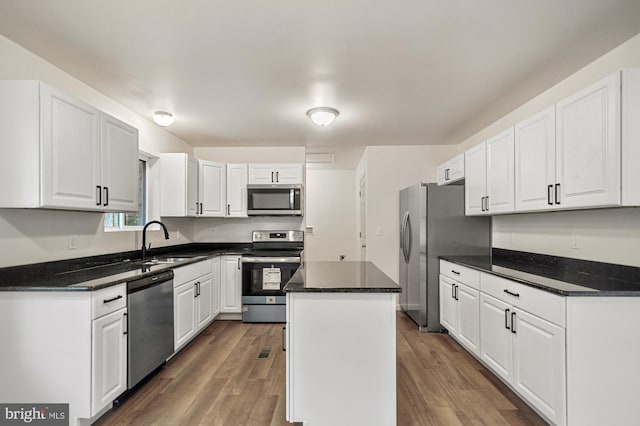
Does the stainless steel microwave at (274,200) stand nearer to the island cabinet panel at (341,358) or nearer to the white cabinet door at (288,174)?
the white cabinet door at (288,174)

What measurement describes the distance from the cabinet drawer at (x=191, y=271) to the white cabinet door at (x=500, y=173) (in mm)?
3016

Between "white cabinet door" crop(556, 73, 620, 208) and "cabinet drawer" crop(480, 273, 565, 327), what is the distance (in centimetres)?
62

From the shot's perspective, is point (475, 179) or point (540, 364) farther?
point (475, 179)

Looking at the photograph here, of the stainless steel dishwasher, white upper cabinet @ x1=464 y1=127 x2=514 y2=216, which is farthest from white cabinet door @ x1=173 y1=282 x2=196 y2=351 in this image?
white upper cabinet @ x1=464 y1=127 x2=514 y2=216

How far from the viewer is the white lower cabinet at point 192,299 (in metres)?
2.90

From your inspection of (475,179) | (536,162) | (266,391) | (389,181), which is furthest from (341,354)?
(389,181)

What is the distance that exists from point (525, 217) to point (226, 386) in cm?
306

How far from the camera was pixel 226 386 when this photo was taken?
2.42 m

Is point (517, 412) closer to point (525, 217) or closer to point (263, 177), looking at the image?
A: point (525, 217)

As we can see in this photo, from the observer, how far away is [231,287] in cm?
397

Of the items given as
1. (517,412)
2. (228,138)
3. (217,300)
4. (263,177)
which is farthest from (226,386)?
(228,138)

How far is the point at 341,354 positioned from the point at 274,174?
9.84ft

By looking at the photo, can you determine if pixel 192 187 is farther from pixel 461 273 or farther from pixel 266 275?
pixel 461 273

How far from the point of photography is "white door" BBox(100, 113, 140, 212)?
2.37 meters
